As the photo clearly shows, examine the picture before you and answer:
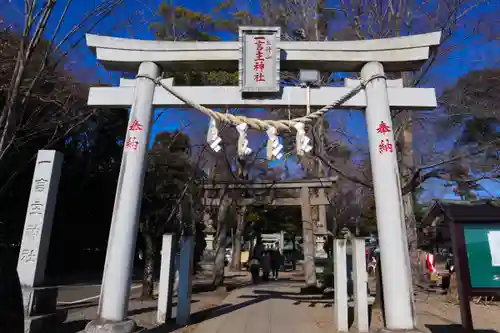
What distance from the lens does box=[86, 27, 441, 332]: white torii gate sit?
5.77 meters

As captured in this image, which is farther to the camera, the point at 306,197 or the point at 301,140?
the point at 306,197

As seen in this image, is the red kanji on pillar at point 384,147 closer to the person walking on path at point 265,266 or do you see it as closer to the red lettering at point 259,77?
the red lettering at point 259,77

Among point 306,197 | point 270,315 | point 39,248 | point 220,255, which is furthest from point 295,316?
point 306,197

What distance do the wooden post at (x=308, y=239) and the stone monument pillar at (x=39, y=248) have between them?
27.6ft

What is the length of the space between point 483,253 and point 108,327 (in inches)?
220

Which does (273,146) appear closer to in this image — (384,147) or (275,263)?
(384,147)

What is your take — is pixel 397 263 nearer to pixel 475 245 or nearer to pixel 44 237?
pixel 475 245

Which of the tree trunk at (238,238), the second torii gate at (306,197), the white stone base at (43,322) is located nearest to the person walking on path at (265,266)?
the tree trunk at (238,238)

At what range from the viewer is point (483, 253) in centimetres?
A: 597

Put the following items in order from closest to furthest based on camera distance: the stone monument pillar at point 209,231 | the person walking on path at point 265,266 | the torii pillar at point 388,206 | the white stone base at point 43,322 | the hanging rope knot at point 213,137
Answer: the torii pillar at point 388,206, the white stone base at point 43,322, the hanging rope knot at point 213,137, the person walking on path at point 265,266, the stone monument pillar at point 209,231

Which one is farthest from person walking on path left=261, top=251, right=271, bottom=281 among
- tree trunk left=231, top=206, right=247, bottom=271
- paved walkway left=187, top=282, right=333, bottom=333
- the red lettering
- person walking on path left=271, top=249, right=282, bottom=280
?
the red lettering

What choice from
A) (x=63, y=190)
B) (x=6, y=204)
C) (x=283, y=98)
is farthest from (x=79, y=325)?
(x=63, y=190)

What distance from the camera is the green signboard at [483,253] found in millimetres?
5859

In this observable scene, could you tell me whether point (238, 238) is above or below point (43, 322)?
above
